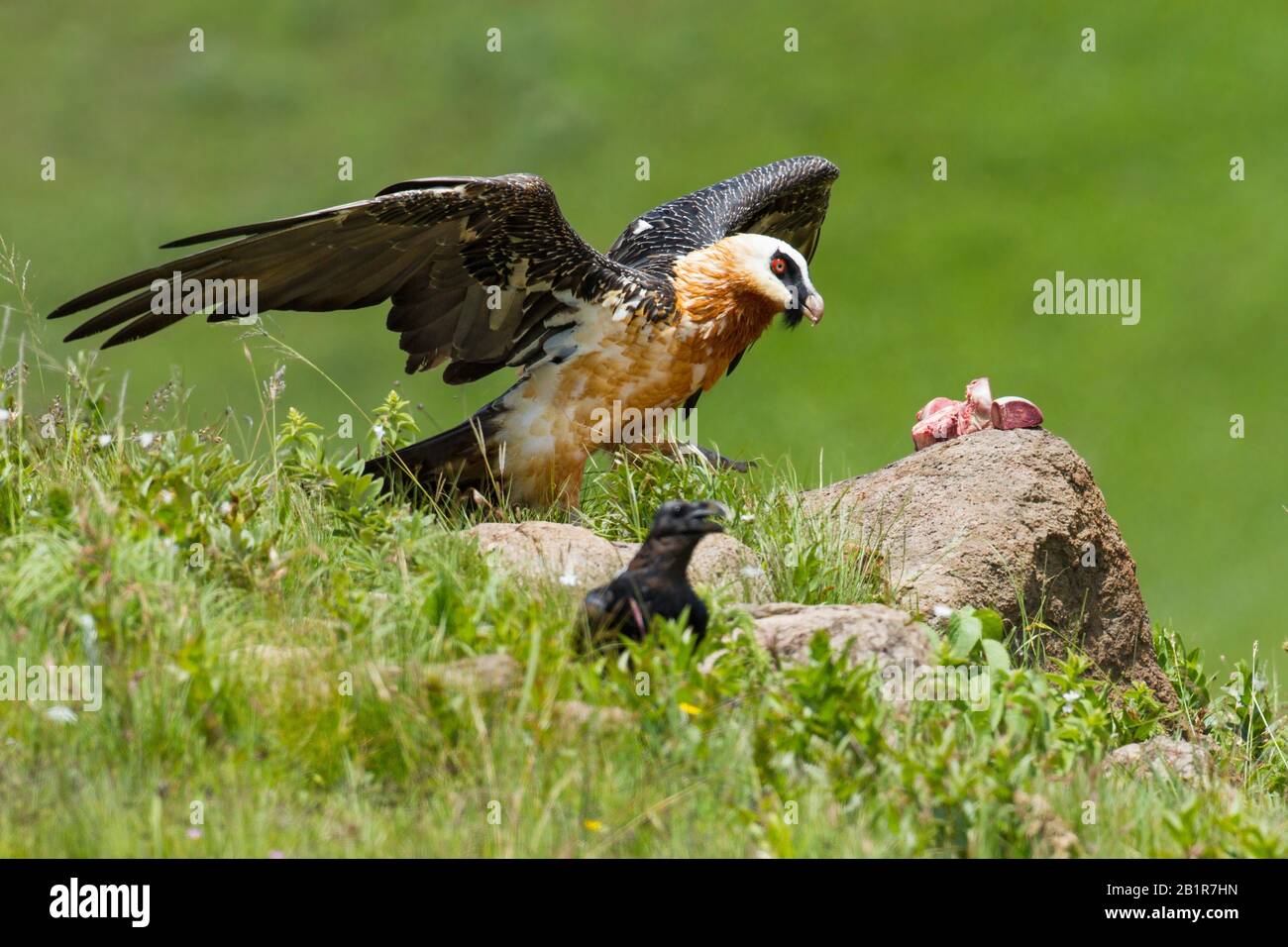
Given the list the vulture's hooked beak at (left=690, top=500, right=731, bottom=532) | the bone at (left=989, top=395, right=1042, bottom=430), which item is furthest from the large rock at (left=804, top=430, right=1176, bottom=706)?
the vulture's hooked beak at (left=690, top=500, right=731, bottom=532)

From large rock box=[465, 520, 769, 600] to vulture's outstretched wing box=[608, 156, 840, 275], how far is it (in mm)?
2307

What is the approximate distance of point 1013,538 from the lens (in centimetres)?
795

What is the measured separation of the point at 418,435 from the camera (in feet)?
28.6

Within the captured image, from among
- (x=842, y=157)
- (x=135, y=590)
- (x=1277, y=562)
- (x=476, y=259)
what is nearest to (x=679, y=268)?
(x=476, y=259)

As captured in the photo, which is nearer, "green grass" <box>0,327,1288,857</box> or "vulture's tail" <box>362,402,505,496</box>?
"green grass" <box>0,327,1288,857</box>

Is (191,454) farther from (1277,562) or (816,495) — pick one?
(1277,562)

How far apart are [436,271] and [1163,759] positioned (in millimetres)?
4073

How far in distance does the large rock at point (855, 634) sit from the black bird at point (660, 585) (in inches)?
15.1

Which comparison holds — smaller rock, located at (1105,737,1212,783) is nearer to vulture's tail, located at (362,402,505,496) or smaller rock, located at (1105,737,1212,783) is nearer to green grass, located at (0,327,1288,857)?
green grass, located at (0,327,1288,857)

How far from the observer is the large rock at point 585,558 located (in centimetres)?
664

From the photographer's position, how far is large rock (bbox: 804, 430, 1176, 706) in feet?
25.7

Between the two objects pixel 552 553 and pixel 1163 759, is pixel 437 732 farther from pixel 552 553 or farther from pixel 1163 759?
pixel 1163 759
